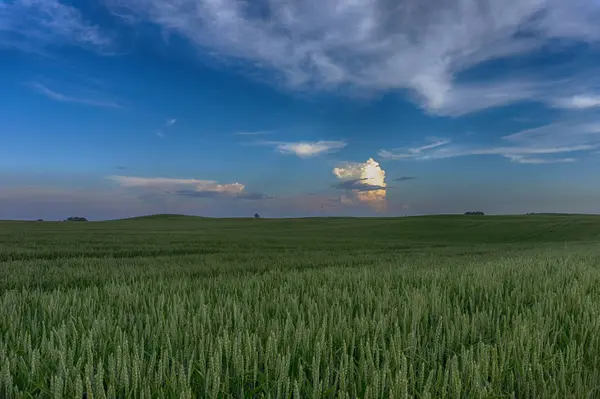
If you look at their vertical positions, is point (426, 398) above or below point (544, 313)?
above

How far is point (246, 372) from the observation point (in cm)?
186

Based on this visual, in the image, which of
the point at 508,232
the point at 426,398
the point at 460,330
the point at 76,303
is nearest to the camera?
the point at 426,398

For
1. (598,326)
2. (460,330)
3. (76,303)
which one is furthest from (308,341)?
(76,303)

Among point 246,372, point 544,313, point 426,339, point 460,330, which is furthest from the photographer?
point 544,313

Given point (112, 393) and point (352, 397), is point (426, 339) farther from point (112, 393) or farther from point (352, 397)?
point (112, 393)

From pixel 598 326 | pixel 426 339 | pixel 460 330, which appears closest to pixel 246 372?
pixel 426 339

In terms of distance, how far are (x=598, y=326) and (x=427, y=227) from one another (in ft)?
190

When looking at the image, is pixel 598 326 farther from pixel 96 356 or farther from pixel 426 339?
pixel 96 356

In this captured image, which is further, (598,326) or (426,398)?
(598,326)

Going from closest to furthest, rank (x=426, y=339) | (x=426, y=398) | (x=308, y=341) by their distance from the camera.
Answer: (x=426, y=398)
(x=308, y=341)
(x=426, y=339)

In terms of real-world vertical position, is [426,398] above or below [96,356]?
above

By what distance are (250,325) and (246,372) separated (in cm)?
102

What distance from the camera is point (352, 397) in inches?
67.6

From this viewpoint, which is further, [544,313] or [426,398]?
[544,313]
